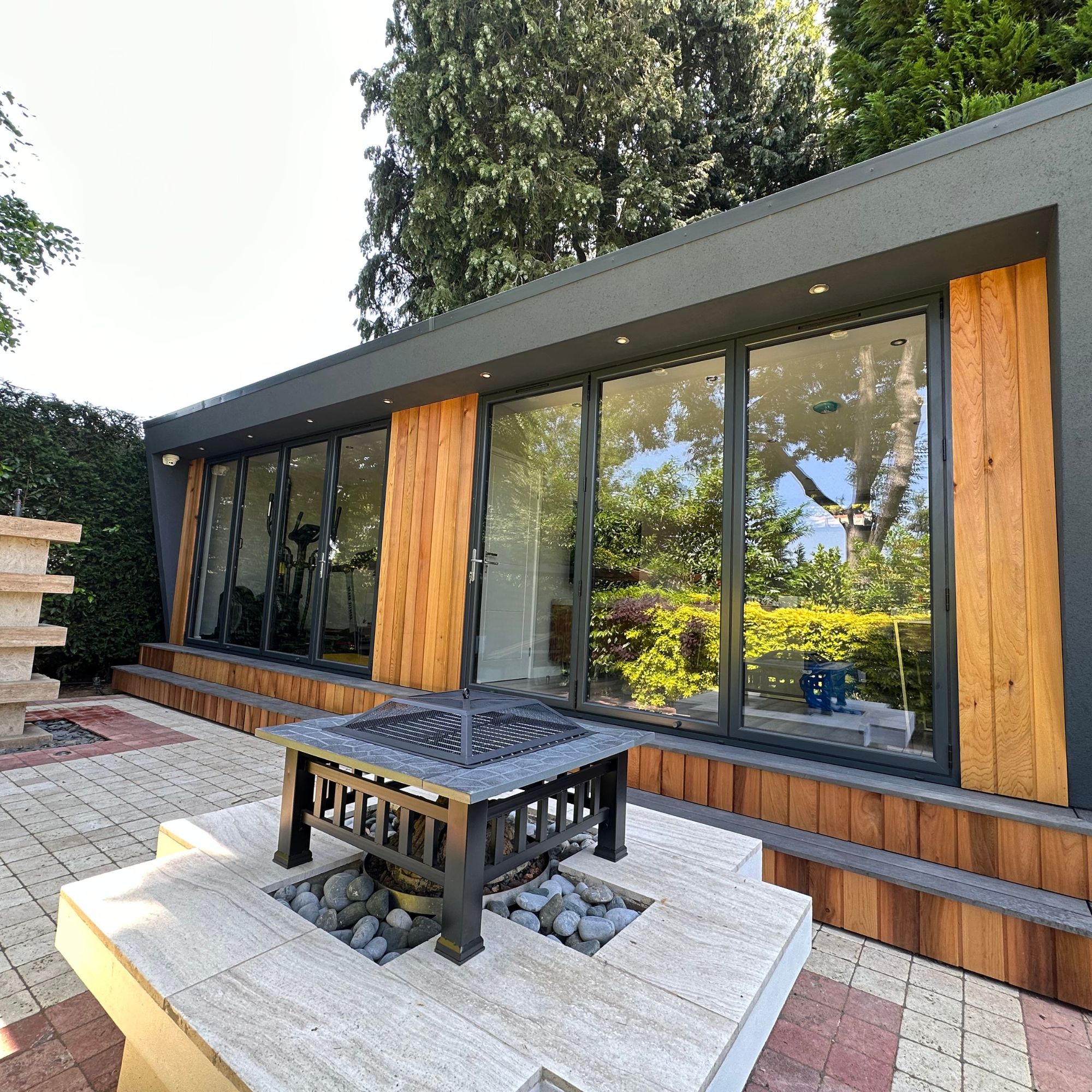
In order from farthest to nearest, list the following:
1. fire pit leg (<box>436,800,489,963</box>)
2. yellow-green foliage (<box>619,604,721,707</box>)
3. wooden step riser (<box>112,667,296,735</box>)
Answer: wooden step riser (<box>112,667,296,735</box>), yellow-green foliage (<box>619,604,721,707</box>), fire pit leg (<box>436,800,489,963</box>)

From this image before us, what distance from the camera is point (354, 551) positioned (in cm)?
496

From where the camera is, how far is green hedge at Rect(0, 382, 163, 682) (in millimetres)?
5672

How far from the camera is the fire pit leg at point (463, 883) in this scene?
1197mm

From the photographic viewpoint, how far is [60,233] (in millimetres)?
5957

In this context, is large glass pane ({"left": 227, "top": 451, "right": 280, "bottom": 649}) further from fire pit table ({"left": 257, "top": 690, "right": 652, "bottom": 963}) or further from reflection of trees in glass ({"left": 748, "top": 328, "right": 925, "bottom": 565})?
reflection of trees in glass ({"left": 748, "top": 328, "right": 925, "bottom": 565})

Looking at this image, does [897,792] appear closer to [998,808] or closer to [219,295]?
[998,808]

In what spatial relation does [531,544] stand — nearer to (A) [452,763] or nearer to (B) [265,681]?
(A) [452,763]

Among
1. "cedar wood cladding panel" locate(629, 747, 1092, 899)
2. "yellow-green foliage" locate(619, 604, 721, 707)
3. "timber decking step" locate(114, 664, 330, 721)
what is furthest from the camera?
"timber decking step" locate(114, 664, 330, 721)

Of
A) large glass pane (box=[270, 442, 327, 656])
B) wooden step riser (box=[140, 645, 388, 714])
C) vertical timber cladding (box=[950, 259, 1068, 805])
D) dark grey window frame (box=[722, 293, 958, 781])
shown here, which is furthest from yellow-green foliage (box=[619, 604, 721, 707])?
large glass pane (box=[270, 442, 327, 656])

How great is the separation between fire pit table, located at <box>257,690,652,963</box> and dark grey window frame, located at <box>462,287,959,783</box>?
1.17 m

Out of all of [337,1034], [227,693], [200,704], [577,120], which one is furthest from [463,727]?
[577,120]

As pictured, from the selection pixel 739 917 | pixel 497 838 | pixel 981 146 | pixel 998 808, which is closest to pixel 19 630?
pixel 497 838

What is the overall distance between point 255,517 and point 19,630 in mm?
2191

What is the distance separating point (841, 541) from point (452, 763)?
217 centimetres
